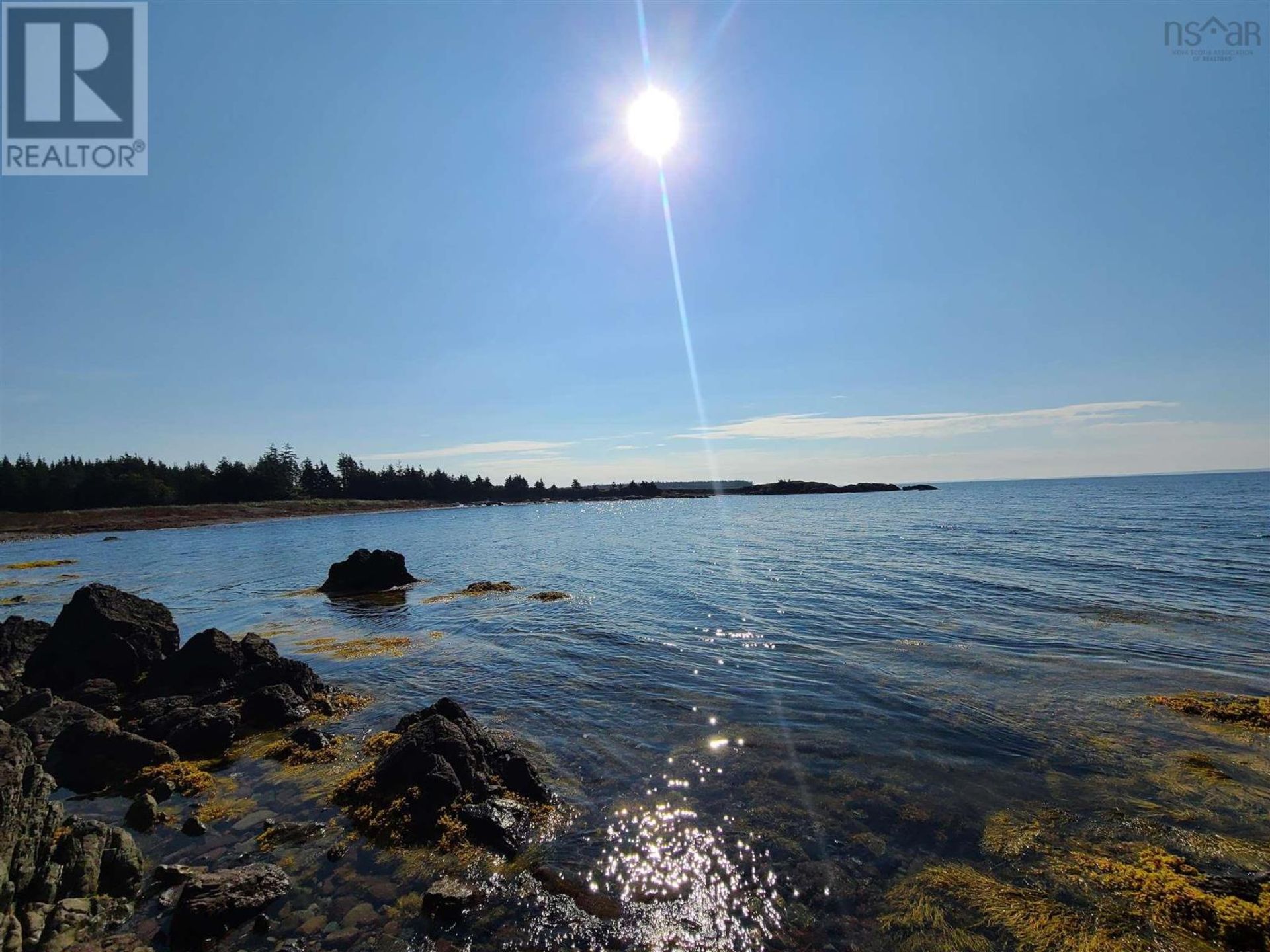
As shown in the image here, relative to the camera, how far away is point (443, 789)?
9781 millimetres

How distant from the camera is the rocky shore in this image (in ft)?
23.1

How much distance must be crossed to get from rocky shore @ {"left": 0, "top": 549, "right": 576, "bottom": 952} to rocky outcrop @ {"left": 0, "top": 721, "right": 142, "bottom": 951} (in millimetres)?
22

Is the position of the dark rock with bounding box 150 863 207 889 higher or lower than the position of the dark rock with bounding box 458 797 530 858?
higher

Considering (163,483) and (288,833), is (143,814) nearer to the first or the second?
(288,833)

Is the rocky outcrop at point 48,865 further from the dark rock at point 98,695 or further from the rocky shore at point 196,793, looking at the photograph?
the dark rock at point 98,695

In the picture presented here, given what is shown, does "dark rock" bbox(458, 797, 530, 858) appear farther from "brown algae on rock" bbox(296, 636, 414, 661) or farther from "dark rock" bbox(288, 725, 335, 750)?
"brown algae on rock" bbox(296, 636, 414, 661)

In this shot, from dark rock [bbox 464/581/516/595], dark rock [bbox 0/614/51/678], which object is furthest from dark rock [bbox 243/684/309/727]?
dark rock [bbox 464/581/516/595]

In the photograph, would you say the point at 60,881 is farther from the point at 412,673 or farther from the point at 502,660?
the point at 502,660

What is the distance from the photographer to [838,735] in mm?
12633

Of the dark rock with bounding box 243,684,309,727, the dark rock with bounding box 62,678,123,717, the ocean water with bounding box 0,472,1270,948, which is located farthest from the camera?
the dark rock with bounding box 62,678,123,717

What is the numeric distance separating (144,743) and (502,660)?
32.2ft

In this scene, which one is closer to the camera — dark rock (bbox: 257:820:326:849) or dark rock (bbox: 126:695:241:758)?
dark rock (bbox: 257:820:326:849)

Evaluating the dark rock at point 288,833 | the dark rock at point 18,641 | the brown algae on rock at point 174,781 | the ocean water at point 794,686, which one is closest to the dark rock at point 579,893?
the ocean water at point 794,686

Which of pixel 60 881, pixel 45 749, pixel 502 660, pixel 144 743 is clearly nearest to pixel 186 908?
pixel 60 881
